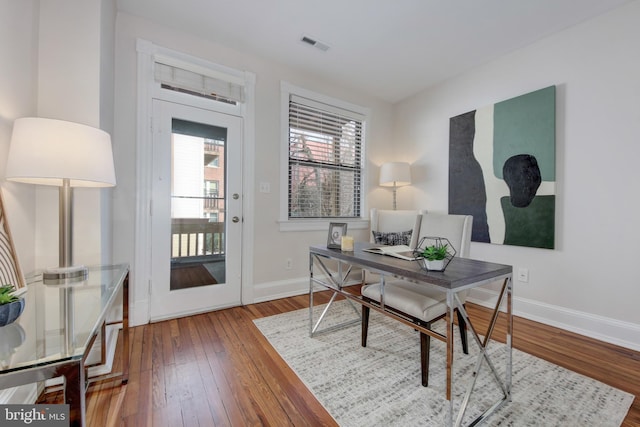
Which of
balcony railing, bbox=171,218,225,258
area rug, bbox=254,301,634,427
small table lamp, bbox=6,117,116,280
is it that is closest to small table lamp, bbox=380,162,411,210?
area rug, bbox=254,301,634,427

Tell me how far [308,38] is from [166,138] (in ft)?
5.22

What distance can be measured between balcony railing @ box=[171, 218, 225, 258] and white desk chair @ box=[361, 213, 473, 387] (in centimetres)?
154

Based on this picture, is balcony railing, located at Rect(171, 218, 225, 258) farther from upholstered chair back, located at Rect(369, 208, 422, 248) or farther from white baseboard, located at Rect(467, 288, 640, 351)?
white baseboard, located at Rect(467, 288, 640, 351)

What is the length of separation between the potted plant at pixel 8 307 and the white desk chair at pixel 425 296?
1548 mm

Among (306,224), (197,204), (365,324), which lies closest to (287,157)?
(306,224)

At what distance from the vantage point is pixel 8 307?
757 mm

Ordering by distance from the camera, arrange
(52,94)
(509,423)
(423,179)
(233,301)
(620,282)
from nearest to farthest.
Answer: (509,423) → (52,94) → (620,282) → (233,301) → (423,179)

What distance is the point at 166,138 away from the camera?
7.65ft

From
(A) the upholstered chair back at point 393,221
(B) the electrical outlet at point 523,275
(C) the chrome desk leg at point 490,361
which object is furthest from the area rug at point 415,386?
(A) the upholstered chair back at point 393,221

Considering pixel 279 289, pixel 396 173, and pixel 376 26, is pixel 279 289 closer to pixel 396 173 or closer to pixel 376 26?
pixel 396 173

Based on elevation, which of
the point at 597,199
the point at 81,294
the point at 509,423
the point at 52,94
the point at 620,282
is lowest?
the point at 509,423

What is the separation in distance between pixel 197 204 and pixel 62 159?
1334 mm

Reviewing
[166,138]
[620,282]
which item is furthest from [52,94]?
[620,282]

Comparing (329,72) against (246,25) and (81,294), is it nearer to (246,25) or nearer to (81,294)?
(246,25)
